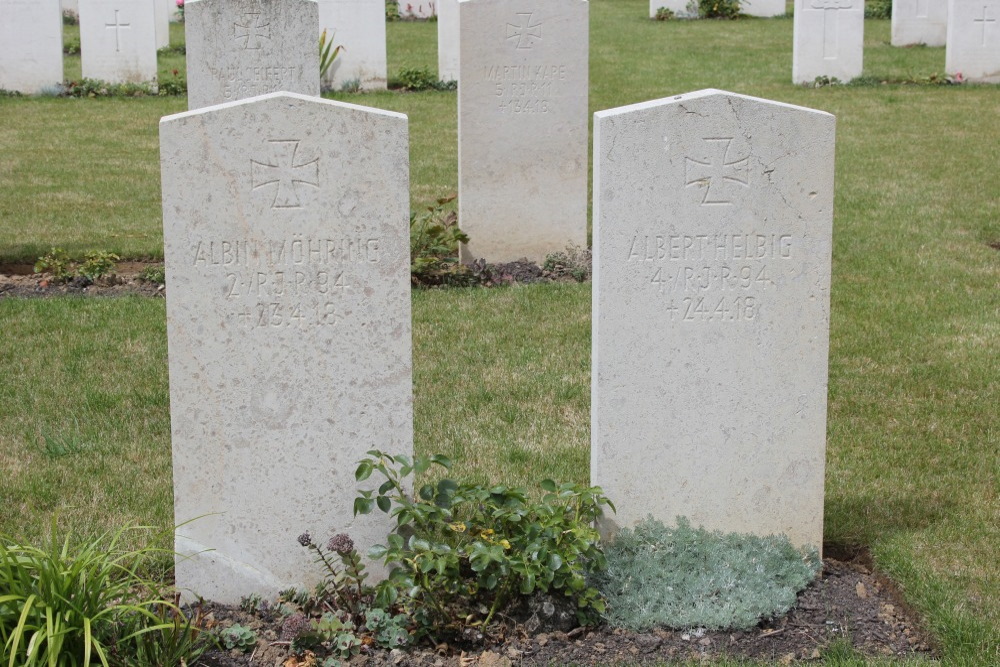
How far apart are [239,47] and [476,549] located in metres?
5.74

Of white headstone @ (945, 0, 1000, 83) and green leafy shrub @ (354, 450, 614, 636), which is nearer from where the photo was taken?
green leafy shrub @ (354, 450, 614, 636)

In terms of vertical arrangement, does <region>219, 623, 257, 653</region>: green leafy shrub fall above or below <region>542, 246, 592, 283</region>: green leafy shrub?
below

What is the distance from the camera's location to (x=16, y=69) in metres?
16.4

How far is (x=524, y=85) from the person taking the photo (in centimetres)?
897

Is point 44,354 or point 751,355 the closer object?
point 751,355

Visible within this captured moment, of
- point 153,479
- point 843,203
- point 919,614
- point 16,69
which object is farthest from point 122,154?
point 919,614

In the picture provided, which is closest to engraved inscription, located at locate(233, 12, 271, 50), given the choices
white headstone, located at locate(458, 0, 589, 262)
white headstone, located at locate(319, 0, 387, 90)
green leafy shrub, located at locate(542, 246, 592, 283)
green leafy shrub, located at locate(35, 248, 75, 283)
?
white headstone, located at locate(458, 0, 589, 262)

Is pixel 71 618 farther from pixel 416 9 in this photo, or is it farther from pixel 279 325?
pixel 416 9

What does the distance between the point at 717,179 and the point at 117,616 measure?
2.39 meters

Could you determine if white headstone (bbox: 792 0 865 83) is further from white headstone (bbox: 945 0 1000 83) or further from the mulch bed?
A: the mulch bed

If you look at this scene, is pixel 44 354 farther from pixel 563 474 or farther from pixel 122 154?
pixel 122 154

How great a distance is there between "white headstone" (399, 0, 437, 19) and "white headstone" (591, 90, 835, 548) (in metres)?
20.6

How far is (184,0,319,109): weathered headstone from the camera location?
877 cm

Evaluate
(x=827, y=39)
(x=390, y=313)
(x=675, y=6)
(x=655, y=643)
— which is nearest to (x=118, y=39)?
(x=827, y=39)
